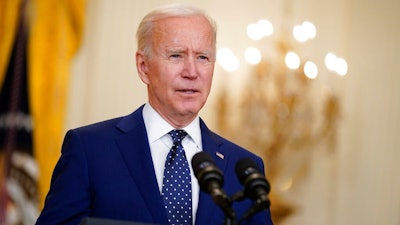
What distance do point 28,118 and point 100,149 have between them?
3113mm

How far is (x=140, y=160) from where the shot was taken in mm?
2541

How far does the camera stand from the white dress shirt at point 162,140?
2600mm

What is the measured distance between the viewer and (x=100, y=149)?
2.55 meters

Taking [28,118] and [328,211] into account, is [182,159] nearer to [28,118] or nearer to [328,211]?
[28,118]

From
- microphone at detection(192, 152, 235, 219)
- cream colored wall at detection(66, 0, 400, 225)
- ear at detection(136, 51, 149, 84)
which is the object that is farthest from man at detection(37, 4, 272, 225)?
cream colored wall at detection(66, 0, 400, 225)

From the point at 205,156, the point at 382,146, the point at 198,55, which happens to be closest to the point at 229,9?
the point at 382,146

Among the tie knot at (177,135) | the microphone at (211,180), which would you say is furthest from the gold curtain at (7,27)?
the microphone at (211,180)

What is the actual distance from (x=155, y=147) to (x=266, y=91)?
3553 mm

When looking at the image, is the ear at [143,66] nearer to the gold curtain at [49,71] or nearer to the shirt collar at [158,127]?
the shirt collar at [158,127]

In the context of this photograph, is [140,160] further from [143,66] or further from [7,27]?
[7,27]

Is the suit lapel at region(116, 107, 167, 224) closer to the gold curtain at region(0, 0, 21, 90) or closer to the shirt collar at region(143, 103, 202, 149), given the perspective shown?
the shirt collar at region(143, 103, 202, 149)

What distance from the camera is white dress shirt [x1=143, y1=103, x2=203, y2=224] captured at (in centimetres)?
260

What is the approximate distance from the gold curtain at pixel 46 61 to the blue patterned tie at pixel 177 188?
10.0ft

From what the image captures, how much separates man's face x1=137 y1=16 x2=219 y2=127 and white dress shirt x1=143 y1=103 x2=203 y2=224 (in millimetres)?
26
